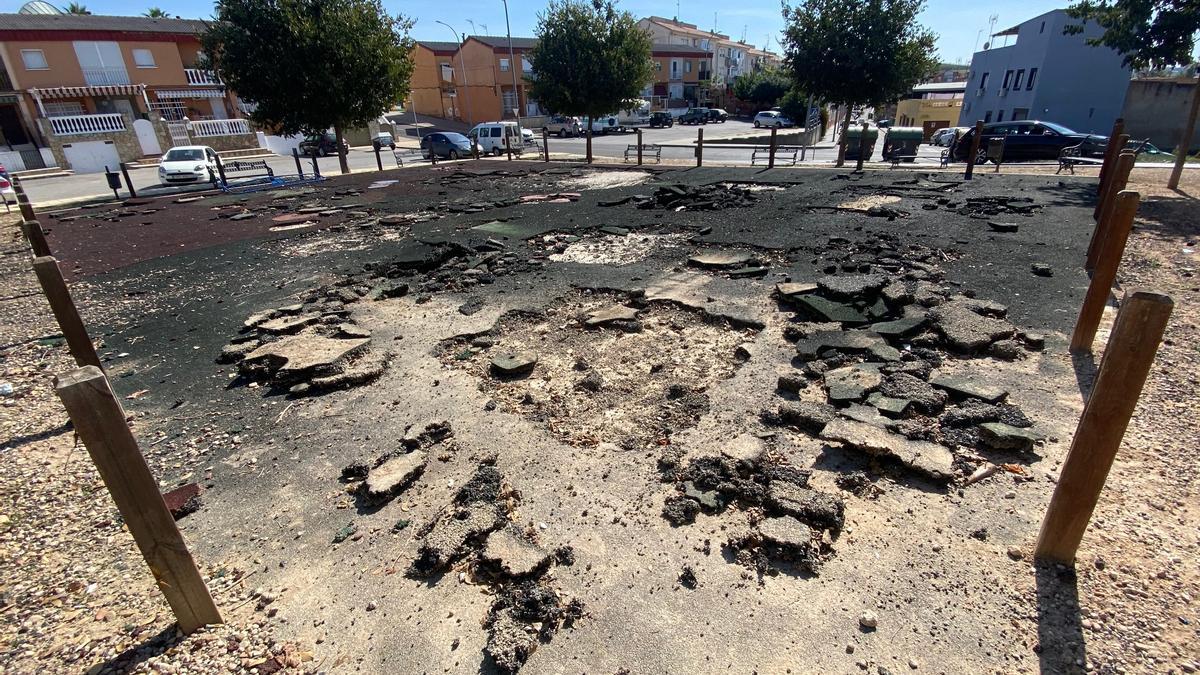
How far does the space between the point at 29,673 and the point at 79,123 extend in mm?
43722

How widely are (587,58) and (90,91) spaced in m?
34.1

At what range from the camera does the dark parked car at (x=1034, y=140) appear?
1816 centimetres

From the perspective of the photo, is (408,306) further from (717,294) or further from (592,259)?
(717,294)

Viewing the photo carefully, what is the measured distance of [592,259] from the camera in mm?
8992

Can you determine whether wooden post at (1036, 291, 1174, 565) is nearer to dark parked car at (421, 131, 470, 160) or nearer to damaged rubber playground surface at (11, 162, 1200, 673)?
damaged rubber playground surface at (11, 162, 1200, 673)

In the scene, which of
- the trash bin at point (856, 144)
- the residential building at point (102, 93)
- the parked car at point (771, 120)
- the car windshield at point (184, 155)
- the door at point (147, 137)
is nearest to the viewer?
the car windshield at point (184, 155)

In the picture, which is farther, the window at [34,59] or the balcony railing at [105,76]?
the balcony railing at [105,76]

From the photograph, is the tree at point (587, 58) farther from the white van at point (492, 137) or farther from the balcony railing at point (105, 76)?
the balcony railing at point (105, 76)

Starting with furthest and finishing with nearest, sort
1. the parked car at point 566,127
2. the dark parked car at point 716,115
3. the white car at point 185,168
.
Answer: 1. the dark parked car at point 716,115
2. the parked car at point 566,127
3. the white car at point 185,168

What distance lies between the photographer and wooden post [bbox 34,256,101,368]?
167 inches

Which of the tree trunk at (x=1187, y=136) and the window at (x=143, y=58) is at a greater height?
the window at (x=143, y=58)

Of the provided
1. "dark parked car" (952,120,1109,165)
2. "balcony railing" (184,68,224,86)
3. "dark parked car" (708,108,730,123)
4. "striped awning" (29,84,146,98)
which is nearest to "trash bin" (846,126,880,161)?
"dark parked car" (952,120,1109,165)

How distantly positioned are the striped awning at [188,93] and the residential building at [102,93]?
0.06m

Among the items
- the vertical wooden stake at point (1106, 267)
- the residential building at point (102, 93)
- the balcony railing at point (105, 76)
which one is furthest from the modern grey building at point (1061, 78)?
the balcony railing at point (105, 76)
